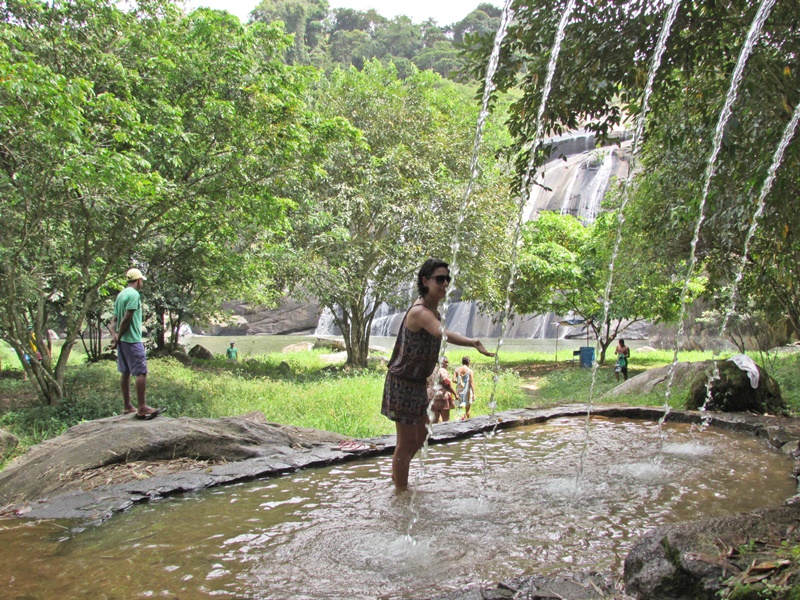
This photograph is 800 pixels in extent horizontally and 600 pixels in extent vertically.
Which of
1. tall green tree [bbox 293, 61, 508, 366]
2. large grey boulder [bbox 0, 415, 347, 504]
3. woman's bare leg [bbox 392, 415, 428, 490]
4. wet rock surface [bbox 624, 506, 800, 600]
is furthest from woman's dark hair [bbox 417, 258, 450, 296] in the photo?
tall green tree [bbox 293, 61, 508, 366]

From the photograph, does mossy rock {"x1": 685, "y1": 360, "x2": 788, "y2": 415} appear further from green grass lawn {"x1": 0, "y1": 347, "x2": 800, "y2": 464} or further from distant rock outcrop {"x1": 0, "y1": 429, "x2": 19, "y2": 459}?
distant rock outcrop {"x1": 0, "y1": 429, "x2": 19, "y2": 459}

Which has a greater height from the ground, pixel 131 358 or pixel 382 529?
pixel 131 358

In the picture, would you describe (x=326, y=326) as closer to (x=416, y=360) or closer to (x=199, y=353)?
(x=199, y=353)

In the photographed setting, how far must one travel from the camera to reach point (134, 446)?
539 cm

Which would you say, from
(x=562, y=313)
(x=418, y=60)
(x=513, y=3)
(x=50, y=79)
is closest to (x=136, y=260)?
(x=50, y=79)

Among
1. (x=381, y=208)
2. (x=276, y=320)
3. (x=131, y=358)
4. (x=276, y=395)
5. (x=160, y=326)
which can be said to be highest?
(x=381, y=208)

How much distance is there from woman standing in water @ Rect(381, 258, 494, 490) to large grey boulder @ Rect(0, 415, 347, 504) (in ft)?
6.67

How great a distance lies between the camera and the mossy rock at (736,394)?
869cm

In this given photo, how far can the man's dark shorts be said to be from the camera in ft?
20.8

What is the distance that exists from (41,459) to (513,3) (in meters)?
5.70

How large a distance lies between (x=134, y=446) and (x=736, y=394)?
25.8 ft

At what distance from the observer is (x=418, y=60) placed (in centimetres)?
7294

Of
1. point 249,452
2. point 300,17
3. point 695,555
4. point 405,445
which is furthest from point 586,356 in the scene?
point 300,17

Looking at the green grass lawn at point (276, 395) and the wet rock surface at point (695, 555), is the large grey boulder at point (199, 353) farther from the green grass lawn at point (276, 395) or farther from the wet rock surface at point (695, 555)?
the wet rock surface at point (695, 555)
